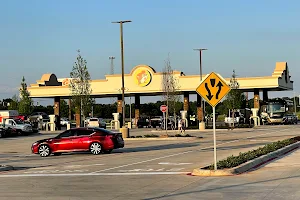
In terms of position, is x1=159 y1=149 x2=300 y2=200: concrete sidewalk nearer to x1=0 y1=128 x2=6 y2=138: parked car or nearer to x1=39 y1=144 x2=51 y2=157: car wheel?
x1=39 y1=144 x2=51 y2=157: car wheel

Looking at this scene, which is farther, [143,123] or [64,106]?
[64,106]

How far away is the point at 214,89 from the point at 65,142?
510 inches

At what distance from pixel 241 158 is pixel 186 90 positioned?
50.8 m

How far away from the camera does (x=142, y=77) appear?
71.0m

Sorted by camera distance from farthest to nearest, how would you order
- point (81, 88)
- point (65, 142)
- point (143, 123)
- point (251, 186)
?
point (143, 123), point (81, 88), point (65, 142), point (251, 186)

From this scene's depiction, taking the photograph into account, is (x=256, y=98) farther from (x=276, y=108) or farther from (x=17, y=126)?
(x=17, y=126)

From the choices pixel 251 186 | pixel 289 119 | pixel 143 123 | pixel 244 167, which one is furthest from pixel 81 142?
pixel 289 119

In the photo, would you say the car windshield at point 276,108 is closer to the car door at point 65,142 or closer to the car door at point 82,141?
the car door at point 82,141

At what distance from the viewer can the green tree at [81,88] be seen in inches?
2080

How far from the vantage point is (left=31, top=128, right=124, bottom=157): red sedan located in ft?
89.8

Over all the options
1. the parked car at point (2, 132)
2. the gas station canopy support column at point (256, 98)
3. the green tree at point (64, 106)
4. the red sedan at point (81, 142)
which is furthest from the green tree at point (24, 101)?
the red sedan at point (81, 142)

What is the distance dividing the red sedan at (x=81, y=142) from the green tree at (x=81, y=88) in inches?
985

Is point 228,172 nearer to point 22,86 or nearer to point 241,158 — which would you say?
point 241,158

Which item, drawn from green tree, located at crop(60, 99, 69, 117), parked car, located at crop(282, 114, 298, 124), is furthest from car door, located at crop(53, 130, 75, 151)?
green tree, located at crop(60, 99, 69, 117)
